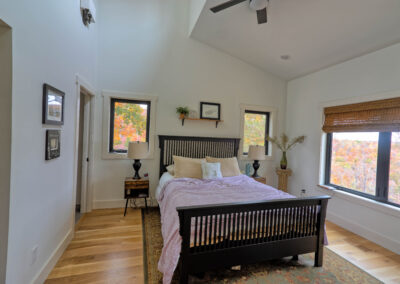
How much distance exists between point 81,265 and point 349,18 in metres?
4.31

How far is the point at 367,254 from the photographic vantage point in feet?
7.79

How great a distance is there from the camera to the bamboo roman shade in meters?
2.53

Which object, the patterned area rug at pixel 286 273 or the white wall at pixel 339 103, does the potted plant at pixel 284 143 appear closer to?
the white wall at pixel 339 103

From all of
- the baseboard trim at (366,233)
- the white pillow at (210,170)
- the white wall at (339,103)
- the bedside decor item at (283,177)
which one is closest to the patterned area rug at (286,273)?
the baseboard trim at (366,233)

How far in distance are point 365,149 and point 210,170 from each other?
8.08ft

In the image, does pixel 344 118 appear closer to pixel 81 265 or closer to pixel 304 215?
pixel 304 215

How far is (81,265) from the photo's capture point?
6.55ft

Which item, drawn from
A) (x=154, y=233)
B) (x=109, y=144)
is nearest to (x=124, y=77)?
(x=109, y=144)

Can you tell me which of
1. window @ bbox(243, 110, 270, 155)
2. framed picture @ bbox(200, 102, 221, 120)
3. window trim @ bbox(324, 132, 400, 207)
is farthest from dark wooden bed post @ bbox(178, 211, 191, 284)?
window @ bbox(243, 110, 270, 155)

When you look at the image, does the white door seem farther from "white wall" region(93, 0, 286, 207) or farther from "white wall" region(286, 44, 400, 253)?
"white wall" region(286, 44, 400, 253)

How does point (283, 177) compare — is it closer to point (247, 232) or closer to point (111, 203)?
point (247, 232)

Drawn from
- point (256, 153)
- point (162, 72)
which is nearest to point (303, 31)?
point (256, 153)

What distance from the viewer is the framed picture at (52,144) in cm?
183

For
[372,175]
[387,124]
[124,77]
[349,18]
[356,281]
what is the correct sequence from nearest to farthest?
[356,281], [349,18], [387,124], [372,175], [124,77]
